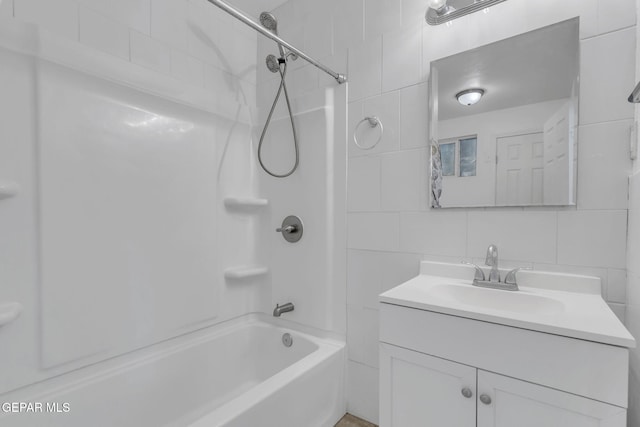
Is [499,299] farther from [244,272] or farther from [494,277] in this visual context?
[244,272]

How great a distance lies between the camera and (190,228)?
1.57 metres

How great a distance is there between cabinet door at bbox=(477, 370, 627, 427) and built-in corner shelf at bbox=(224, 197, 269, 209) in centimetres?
137

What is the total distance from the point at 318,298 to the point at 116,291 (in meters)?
0.95

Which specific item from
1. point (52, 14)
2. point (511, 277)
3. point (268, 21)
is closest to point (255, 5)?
point (268, 21)

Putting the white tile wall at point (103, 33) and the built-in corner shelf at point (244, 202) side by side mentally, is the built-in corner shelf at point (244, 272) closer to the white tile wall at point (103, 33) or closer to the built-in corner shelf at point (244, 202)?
the built-in corner shelf at point (244, 202)

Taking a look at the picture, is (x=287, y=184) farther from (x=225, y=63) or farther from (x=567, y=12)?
(x=567, y=12)

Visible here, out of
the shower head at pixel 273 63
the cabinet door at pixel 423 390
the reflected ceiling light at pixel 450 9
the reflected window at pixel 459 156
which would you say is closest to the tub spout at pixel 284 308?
the cabinet door at pixel 423 390

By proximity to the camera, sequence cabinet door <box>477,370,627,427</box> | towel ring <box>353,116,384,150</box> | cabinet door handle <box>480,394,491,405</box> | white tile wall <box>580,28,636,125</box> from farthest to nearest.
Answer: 1. towel ring <box>353,116,384,150</box>
2. white tile wall <box>580,28,636,125</box>
3. cabinet door handle <box>480,394,491,405</box>
4. cabinet door <box>477,370,627,427</box>

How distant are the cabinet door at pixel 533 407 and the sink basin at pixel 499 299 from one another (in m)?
0.27

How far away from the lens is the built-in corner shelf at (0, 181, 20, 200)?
38.7 inches

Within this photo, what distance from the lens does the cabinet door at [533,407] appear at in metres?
0.71

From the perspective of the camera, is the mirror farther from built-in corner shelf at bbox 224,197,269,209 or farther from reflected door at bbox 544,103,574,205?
built-in corner shelf at bbox 224,197,269,209

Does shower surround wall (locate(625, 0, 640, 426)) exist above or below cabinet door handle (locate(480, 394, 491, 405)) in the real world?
above

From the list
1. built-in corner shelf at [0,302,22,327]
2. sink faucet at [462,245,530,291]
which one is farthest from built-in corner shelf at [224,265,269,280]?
sink faucet at [462,245,530,291]
